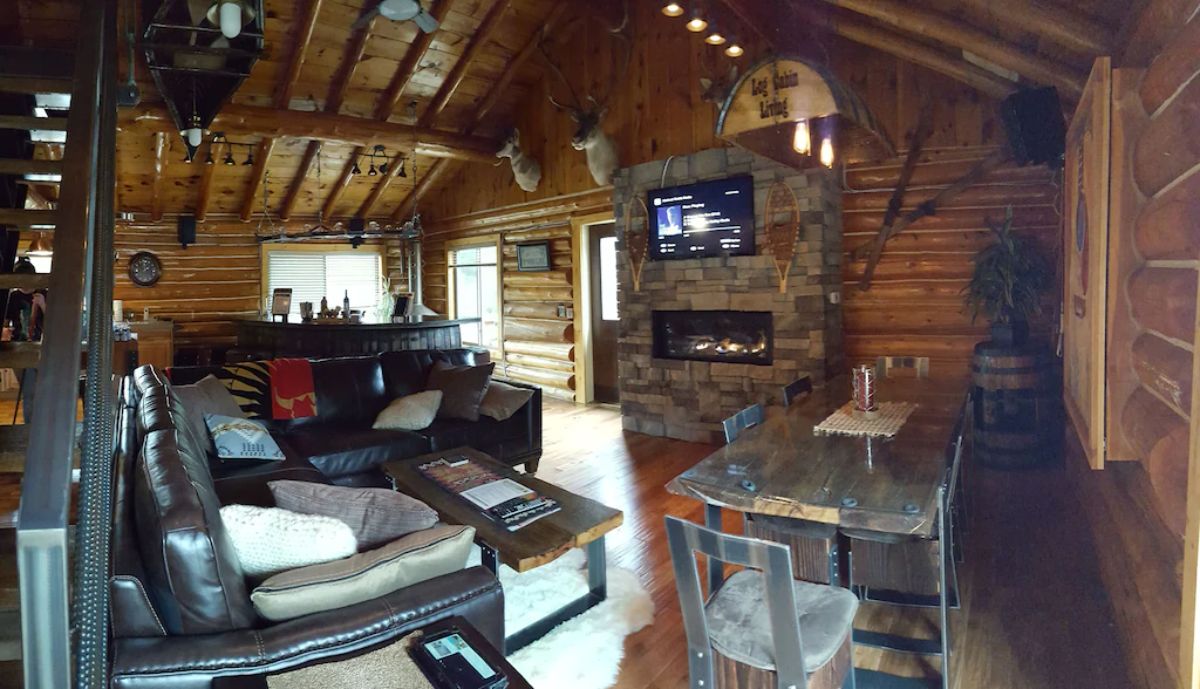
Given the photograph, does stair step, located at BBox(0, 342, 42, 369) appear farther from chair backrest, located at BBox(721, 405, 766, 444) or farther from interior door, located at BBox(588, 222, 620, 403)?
interior door, located at BBox(588, 222, 620, 403)

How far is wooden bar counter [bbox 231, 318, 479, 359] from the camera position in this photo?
7.29 m

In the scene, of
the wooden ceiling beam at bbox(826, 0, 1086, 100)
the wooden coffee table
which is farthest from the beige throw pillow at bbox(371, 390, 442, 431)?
the wooden ceiling beam at bbox(826, 0, 1086, 100)

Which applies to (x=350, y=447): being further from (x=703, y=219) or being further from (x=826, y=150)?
(x=703, y=219)

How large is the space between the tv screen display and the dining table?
2704mm

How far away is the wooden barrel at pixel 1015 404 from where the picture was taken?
425 centimetres

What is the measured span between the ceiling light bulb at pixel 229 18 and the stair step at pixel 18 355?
1.72 meters

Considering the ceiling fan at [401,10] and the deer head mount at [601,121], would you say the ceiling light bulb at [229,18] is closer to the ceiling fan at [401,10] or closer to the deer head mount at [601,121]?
the ceiling fan at [401,10]

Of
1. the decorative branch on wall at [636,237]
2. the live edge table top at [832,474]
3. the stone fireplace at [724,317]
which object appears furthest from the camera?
the decorative branch on wall at [636,237]

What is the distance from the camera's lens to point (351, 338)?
287 inches

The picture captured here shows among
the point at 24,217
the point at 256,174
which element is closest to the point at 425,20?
the point at 24,217

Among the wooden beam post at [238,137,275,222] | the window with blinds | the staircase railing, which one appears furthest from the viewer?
the window with blinds

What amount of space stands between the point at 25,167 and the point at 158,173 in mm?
6450

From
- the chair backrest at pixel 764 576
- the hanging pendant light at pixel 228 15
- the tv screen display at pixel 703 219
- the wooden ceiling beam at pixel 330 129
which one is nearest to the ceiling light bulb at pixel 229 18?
the hanging pendant light at pixel 228 15

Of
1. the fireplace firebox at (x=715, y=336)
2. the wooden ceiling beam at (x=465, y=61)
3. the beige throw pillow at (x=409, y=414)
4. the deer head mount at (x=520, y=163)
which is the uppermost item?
the wooden ceiling beam at (x=465, y=61)
